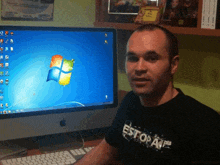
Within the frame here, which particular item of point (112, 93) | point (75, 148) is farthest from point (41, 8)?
point (75, 148)

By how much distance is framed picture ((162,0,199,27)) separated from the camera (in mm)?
1408

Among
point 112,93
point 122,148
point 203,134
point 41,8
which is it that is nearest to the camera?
point 203,134

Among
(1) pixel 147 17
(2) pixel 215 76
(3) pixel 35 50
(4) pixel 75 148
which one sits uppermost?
(1) pixel 147 17

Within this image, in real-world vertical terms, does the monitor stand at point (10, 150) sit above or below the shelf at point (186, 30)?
below

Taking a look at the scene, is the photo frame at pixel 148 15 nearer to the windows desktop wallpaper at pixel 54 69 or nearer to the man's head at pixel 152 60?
the windows desktop wallpaper at pixel 54 69

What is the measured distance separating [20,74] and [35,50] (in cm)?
11

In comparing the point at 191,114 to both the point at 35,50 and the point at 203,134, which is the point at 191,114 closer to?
the point at 203,134

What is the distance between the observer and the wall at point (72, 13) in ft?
5.65

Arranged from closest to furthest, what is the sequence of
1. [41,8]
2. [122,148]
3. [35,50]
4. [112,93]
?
[122,148] < [35,50] < [112,93] < [41,8]

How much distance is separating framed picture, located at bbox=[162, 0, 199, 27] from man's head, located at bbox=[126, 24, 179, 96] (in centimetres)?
47

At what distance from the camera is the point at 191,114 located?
96 centimetres

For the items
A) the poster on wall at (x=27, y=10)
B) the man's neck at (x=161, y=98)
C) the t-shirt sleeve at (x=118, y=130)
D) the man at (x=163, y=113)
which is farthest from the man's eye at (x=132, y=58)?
the poster on wall at (x=27, y=10)

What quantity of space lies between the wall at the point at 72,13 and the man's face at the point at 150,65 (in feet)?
2.79

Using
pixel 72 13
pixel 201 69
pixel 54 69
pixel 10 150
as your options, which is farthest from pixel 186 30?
pixel 10 150
